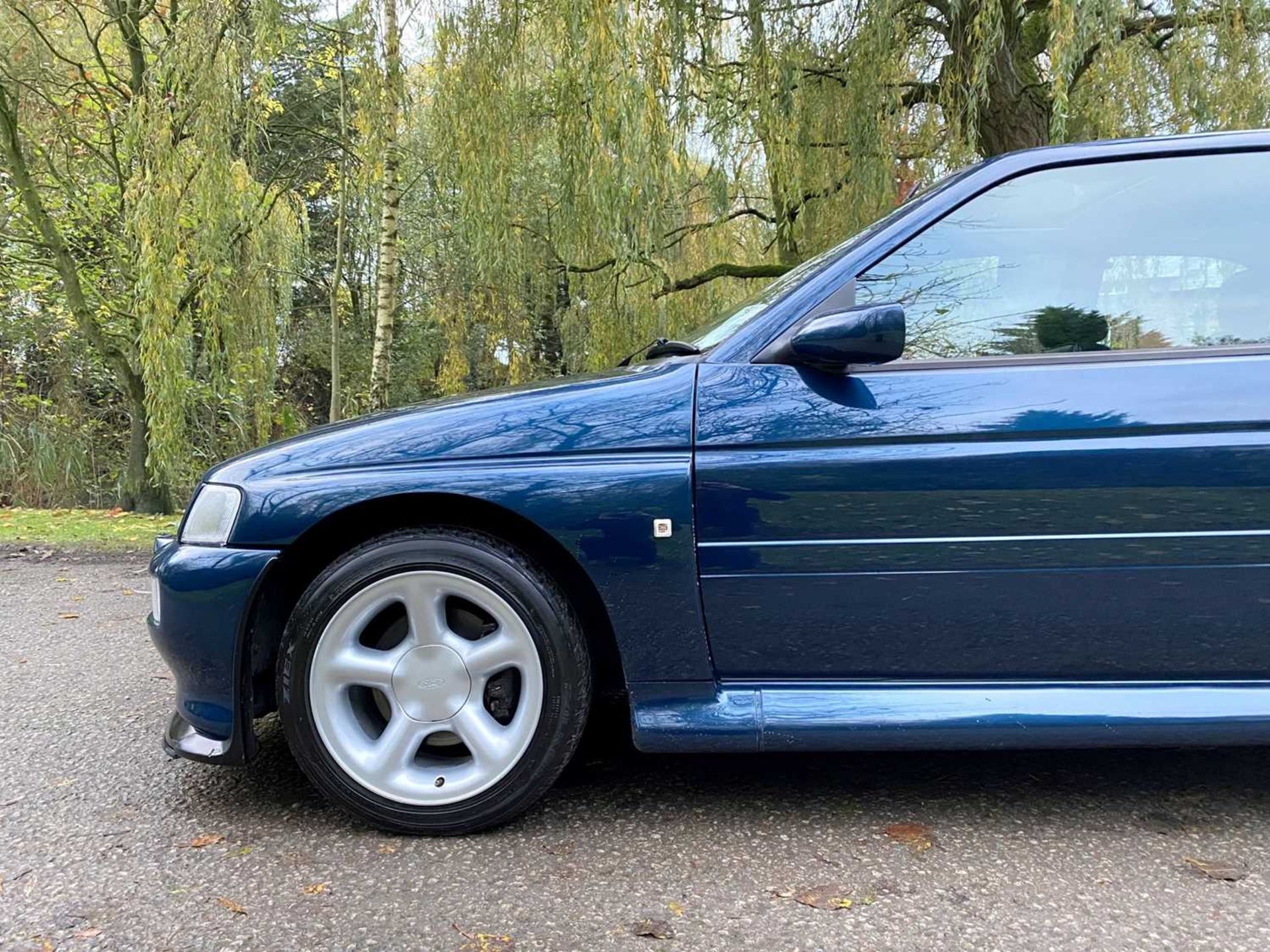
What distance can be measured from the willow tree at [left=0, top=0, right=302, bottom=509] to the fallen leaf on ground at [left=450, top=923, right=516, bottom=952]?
5.12m

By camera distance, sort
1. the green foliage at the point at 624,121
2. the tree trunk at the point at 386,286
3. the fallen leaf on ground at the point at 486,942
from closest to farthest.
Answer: the fallen leaf on ground at the point at 486,942 → the green foliage at the point at 624,121 → the tree trunk at the point at 386,286

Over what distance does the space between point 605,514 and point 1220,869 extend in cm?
154

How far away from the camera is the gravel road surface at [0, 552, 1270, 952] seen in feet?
5.21

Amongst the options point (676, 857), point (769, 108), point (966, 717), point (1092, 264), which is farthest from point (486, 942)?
point (769, 108)

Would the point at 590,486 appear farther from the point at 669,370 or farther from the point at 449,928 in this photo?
the point at 449,928

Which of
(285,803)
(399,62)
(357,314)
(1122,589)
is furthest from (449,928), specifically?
(357,314)

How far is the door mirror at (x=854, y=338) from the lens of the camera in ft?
6.04

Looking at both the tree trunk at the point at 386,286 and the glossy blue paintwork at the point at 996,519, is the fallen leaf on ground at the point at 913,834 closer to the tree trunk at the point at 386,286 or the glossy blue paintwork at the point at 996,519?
the glossy blue paintwork at the point at 996,519

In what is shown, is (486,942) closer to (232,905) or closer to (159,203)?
(232,905)

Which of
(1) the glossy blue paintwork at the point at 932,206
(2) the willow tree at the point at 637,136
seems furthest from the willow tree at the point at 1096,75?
(1) the glossy blue paintwork at the point at 932,206

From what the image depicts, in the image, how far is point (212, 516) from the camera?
6.70 ft

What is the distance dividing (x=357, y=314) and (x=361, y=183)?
10.2 m

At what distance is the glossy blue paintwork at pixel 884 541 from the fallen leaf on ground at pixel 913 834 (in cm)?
23

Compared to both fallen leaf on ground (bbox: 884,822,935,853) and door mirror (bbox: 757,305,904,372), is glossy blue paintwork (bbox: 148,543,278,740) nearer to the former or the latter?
door mirror (bbox: 757,305,904,372)
